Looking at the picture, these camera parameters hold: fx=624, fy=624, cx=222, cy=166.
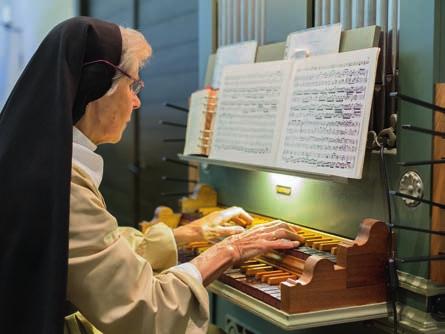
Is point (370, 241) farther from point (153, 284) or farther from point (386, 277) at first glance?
point (153, 284)

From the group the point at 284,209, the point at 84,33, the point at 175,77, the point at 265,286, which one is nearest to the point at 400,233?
the point at 265,286

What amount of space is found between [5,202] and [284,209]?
0.93 meters

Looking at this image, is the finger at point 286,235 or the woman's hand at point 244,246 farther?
the finger at point 286,235

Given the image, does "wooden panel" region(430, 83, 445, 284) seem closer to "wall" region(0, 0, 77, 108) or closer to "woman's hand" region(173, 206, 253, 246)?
"woman's hand" region(173, 206, 253, 246)

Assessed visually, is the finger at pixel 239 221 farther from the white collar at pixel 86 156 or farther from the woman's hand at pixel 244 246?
the white collar at pixel 86 156

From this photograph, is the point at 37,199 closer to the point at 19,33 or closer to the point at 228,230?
the point at 228,230

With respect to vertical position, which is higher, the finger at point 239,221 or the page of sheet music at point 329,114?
the page of sheet music at point 329,114

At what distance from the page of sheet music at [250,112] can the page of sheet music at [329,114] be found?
53 millimetres

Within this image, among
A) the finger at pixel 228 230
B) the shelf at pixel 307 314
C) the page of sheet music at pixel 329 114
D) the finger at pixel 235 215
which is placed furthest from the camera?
the finger at pixel 235 215

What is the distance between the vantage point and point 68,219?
4.28ft

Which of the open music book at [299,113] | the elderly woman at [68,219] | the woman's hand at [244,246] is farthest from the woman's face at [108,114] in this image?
the open music book at [299,113]

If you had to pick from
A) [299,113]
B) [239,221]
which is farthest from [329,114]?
[239,221]

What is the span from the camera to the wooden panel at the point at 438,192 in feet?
4.68

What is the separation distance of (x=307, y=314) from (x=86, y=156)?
63cm
